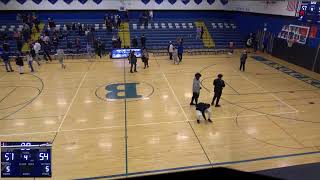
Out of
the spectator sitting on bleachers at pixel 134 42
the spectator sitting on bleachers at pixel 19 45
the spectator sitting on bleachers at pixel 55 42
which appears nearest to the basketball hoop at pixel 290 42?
the spectator sitting on bleachers at pixel 134 42

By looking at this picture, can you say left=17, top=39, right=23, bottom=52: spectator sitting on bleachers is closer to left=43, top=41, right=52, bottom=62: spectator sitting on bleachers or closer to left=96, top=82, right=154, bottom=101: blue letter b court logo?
left=43, top=41, right=52, bottom=62: spectator sitting on bleachers

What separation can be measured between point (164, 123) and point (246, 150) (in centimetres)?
327

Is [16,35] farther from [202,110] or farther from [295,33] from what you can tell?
[295,33]

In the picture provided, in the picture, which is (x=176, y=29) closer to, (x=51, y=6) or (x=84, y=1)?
(x=84, y=1)

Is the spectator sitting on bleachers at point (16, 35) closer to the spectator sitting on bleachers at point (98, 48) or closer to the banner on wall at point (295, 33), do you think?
the spectator sitting on bleachers at point (98, 48)

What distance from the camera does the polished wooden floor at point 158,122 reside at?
8438 millimetres

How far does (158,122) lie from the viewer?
432 inches

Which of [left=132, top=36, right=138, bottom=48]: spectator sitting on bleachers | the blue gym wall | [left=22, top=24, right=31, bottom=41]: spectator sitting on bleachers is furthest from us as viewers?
[left=132, top=36, right=138, bottom=48]: spectator sitting on bleachers

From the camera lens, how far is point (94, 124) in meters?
10.9
